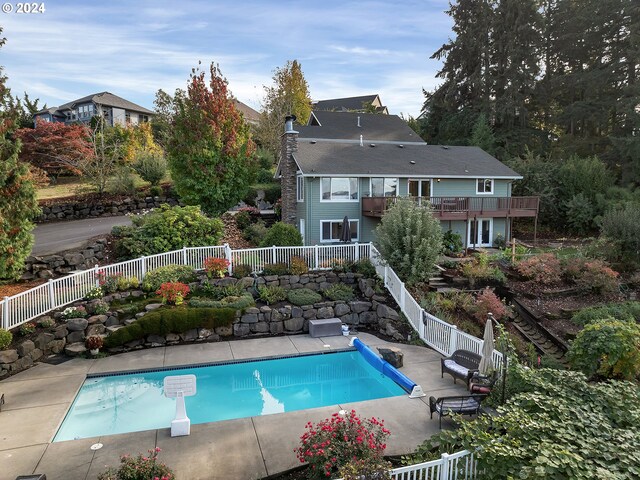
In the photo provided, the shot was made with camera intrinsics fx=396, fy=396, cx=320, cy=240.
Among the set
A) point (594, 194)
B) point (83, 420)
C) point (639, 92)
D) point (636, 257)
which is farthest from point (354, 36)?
point (639, 92)

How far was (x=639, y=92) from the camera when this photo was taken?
29047 mm

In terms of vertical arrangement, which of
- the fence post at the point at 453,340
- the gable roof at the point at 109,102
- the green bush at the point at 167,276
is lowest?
the fence post at the point at 453,340

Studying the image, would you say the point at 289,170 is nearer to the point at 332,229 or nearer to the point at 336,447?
the point at 332,229

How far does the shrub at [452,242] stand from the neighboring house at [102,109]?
1666 inches

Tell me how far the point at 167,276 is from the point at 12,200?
537 cm

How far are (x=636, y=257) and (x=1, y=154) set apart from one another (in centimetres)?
2543

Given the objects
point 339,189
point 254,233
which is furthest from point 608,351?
point 254,233

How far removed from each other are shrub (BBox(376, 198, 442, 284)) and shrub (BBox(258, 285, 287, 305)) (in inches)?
172

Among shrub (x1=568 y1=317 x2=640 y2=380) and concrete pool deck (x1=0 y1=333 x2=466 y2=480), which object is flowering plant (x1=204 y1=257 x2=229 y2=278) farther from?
shrub (x1=568 y1=317 x2=640 y2=380)

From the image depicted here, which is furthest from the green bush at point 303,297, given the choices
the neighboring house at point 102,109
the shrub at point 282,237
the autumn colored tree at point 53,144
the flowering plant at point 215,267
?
the neighboring house at point 102,109

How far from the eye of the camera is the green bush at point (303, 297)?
1493cm

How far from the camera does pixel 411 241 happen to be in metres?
15.3

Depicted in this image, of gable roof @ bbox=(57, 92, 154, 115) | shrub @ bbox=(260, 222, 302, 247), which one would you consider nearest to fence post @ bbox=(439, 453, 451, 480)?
shrub @ bbox=(260, 222, 302, 247)

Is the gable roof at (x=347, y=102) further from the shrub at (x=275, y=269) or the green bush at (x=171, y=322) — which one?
the green bush at (x=171, y=322)
